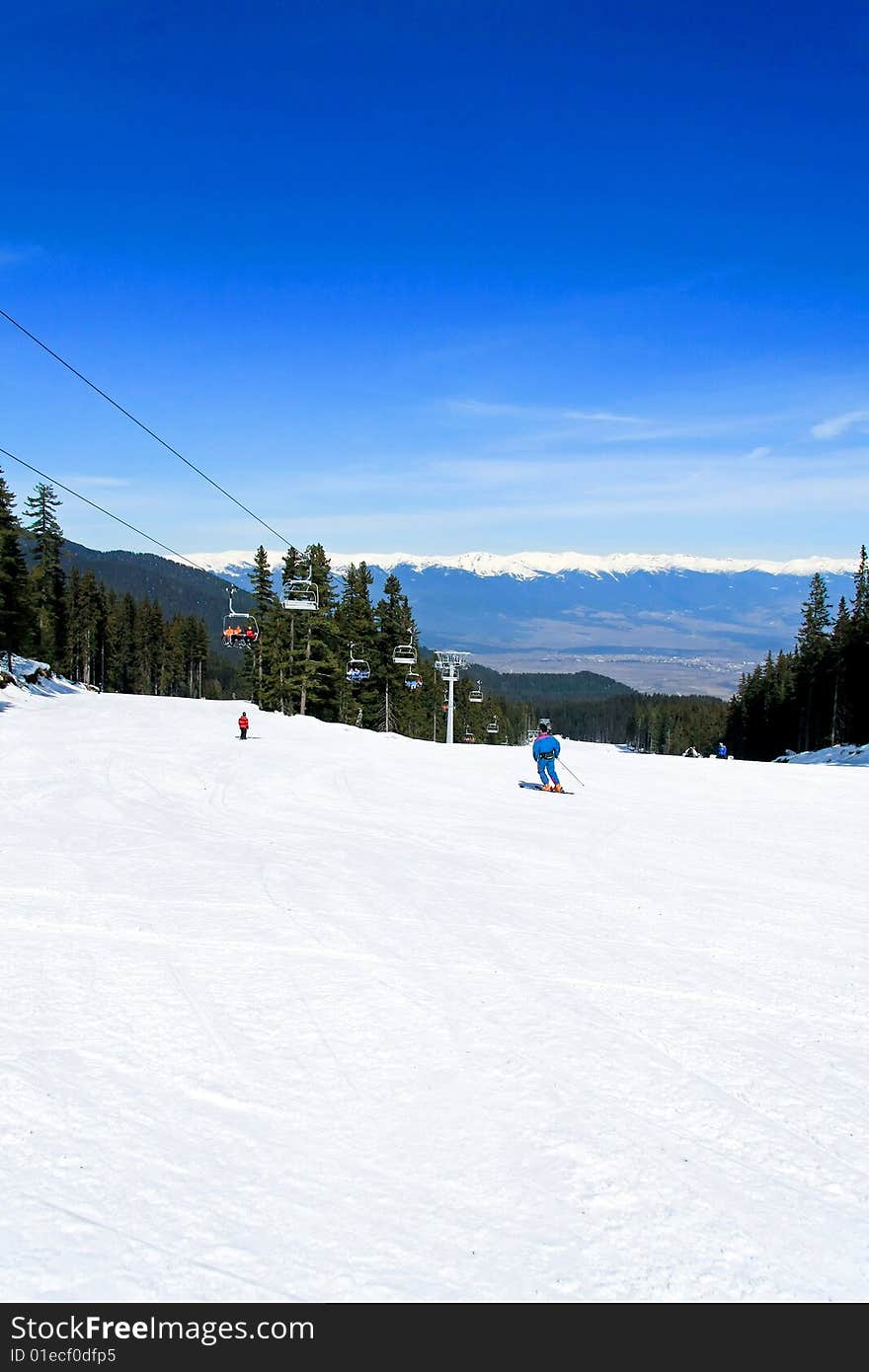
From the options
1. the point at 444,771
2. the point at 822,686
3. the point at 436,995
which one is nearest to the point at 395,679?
the point at 444,771

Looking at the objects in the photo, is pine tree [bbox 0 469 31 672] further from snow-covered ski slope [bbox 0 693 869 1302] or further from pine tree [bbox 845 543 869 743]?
pine tree [bbox 845 543 869 743]

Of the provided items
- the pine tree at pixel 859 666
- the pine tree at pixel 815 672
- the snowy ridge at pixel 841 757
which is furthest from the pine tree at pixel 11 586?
the pine tree at pixel 815 672

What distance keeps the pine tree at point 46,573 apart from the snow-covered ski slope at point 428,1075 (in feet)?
232

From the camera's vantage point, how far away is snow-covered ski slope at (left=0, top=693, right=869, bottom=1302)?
134 inches

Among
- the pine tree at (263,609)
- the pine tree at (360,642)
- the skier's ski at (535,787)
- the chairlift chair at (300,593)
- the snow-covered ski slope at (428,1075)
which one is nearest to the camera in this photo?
the snow-covered ski slope at (428,1075)

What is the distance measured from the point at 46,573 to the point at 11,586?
21.0 metres

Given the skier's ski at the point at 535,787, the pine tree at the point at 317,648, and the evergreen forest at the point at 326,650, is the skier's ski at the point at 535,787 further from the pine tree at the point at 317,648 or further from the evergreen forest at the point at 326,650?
the pine tree at the point at 317,648

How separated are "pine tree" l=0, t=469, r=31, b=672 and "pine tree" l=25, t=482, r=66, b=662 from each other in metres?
12.6

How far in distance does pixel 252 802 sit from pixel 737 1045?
12351 millimetres

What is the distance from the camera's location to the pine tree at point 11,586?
5569 cm

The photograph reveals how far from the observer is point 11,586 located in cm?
5669

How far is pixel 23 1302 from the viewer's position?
10.3ft

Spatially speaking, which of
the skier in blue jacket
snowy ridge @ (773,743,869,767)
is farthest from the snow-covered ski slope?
snowy ridge @ (773,743,869,767)
